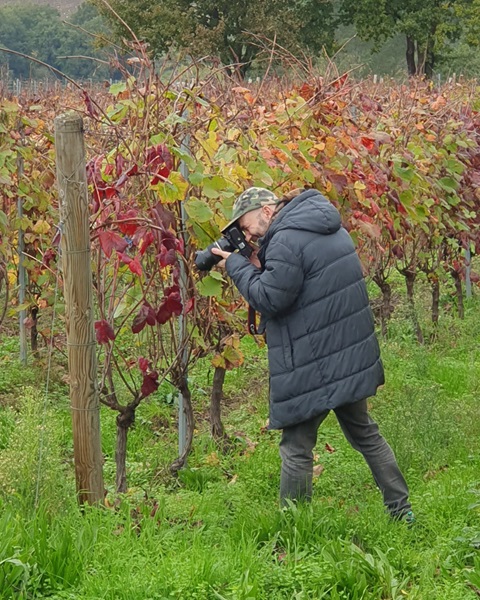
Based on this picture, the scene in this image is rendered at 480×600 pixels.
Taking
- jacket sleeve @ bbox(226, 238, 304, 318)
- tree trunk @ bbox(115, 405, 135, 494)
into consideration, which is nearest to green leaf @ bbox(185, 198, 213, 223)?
jacket sleeve @ bbox(226, 238, 304, 318)

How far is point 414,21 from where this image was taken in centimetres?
4172

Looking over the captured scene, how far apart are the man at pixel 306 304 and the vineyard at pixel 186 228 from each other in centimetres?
40

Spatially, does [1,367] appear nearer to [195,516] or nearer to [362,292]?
[195,516]

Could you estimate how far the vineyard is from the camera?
3.77 metres

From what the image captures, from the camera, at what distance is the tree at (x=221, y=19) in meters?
40.5

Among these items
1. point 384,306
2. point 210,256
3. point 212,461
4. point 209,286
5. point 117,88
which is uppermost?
point 117,88

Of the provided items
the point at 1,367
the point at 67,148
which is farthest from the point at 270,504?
the point at 1,367

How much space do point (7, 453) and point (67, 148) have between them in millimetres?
1319

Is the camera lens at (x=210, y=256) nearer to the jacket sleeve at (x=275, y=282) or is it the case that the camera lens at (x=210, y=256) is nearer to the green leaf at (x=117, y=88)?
the jacket sleeve at (x=275, y=282)

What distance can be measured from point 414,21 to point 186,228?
Result: 40012mm

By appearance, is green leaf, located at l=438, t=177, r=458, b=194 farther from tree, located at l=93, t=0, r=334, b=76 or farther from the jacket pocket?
tree, located at l=93, t=0, r=334, b=76

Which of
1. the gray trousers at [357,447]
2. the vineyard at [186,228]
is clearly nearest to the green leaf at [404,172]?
the vineyard at [186,228]

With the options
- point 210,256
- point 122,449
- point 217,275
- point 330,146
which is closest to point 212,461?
point 122,449

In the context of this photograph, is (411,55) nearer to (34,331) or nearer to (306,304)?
(34,331)
